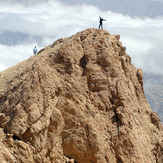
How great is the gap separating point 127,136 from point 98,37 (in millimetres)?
8766

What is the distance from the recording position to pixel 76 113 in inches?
962

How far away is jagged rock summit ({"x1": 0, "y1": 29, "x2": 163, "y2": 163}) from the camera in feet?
75.8

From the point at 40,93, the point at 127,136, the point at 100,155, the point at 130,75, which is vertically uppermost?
the point at 130,75

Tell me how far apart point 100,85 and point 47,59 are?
4.78m

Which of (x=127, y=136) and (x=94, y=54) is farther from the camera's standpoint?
(x=94, y=54)

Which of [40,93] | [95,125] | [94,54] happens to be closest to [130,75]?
[94,54]

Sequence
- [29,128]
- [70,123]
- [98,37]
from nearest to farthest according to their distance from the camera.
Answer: [29,128]
[70,123]
[98,37]

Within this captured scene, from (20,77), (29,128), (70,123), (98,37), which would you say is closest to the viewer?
(29,128)

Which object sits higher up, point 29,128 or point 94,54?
point 94,54

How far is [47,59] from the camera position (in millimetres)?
26969

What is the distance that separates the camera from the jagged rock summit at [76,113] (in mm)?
23094

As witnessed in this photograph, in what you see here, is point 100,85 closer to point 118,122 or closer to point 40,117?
point 118,122

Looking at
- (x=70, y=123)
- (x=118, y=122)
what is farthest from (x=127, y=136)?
(x=70, y=123)

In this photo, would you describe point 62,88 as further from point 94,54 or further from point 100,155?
point 100,155
